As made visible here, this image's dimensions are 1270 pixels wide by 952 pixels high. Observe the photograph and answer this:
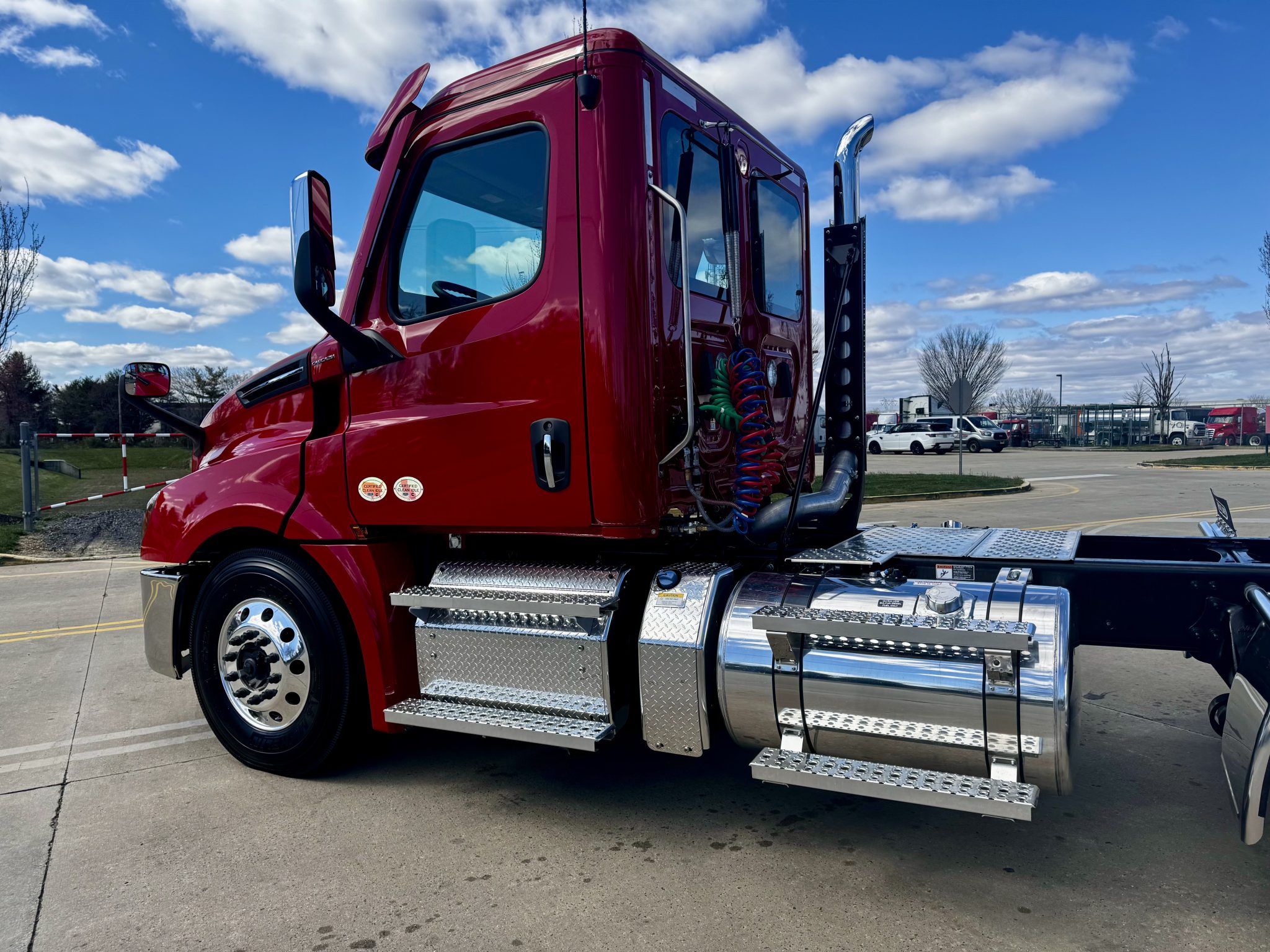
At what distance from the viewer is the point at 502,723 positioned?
11.1ft

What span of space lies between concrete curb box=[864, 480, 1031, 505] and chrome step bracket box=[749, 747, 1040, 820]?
14674 mm

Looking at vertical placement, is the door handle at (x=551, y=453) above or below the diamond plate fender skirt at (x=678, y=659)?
above

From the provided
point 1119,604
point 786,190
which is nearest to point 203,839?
point 1119,604

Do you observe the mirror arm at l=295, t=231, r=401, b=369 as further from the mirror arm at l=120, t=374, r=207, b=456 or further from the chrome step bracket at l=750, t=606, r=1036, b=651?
the chrome step bracket at l=750, t=606, r=1036, b=651

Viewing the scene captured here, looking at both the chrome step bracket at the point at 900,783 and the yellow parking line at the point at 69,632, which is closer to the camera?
the chrome step bracket at the point at 900,783

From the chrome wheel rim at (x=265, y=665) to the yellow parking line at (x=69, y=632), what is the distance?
3.98m

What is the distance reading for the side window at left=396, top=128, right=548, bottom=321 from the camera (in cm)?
338

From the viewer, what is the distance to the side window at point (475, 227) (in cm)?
338

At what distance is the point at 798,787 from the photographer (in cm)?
389

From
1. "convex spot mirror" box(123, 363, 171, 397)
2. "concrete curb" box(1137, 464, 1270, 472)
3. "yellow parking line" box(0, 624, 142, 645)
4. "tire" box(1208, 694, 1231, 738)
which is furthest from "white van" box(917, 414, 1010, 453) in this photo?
"convex spot mirror" box(123, 363, 171, 397)

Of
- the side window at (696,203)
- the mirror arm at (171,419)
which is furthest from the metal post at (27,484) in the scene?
the side window at (696,203)

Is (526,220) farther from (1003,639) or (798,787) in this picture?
(798,787)

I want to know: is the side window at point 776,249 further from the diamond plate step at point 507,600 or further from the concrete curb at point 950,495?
the concrete curb at point 950,495

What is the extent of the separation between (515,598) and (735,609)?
0.88 meters
